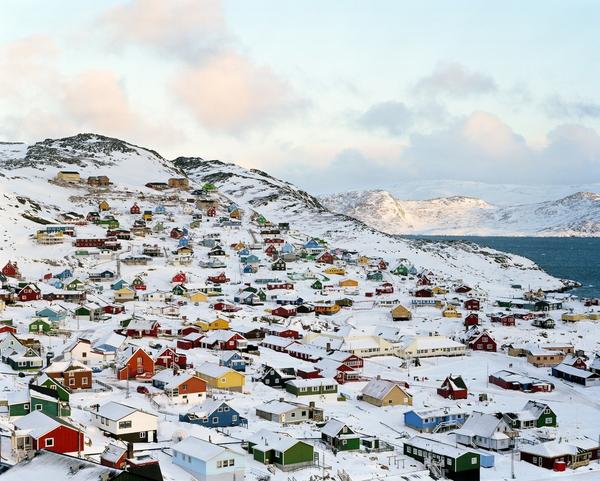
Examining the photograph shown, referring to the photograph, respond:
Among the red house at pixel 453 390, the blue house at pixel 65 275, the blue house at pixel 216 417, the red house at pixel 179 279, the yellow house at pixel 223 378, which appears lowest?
the red house at pixel 453 390

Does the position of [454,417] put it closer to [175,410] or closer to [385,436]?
[385,436]

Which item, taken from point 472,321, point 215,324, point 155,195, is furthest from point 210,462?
point 155,195

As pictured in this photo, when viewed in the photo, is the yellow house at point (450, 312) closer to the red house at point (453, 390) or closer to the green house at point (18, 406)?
the red house at point (453, 390)

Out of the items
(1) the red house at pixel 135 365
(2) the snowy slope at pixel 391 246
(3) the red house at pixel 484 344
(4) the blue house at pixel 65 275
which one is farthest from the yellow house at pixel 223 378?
(2) the snowy slope at pixel 391 246

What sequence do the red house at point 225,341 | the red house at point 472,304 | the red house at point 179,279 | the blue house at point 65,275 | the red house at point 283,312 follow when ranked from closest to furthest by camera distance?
1. the red house at point 225,341
2. the red house at point 283,312
3. the blue house at point 65,275
4. the red house at point 472,304
5. the red house at point 179,279

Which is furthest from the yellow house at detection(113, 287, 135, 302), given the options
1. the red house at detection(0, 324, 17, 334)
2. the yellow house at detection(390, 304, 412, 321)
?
the yellow house at detection(390, 304, 412, 321)

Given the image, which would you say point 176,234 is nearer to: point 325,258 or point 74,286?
point 325,258
